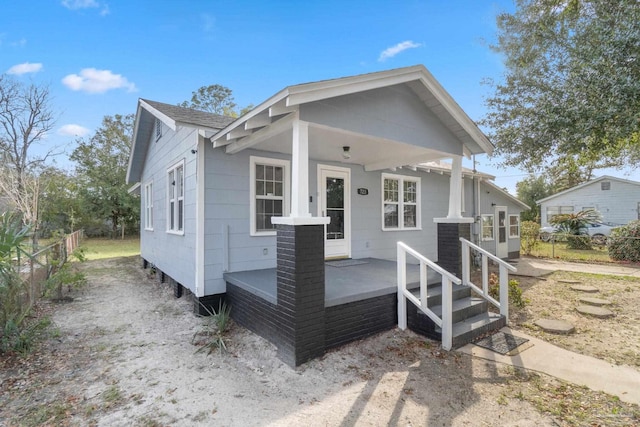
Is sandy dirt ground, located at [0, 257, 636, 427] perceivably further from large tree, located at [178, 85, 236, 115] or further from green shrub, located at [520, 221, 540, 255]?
large tree, located at [178, 85, 236, 115]

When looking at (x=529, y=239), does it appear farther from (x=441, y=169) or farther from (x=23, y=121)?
(x=23, y=121)

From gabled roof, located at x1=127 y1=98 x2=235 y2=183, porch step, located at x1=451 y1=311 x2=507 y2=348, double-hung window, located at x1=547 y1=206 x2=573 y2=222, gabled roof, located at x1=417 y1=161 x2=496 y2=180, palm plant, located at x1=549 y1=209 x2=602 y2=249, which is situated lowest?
porch step, located at x1=451 y1=311 x2=507 y2=348

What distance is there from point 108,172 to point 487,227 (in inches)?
915

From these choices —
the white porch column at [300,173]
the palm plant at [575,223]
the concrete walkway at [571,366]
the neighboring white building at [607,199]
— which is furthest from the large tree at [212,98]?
the concrete walkway at [571,366]

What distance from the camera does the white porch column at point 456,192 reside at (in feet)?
18.6

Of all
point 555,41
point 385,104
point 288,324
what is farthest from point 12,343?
point 555,41

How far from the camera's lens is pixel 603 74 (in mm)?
6105

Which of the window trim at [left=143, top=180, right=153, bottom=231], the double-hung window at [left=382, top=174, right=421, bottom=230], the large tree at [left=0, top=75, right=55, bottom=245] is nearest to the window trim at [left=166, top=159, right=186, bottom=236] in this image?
the window trim at [left=143, top=180, right=153, bottom=231]

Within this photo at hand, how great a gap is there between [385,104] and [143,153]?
844 cm

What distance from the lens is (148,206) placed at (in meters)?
9.81

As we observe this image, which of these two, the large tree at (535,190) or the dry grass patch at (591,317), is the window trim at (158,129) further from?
the large tree at (535,190)

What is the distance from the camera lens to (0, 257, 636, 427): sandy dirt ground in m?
2.72

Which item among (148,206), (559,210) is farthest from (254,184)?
(559,210)

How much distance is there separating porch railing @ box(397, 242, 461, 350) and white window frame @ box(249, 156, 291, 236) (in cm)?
253
